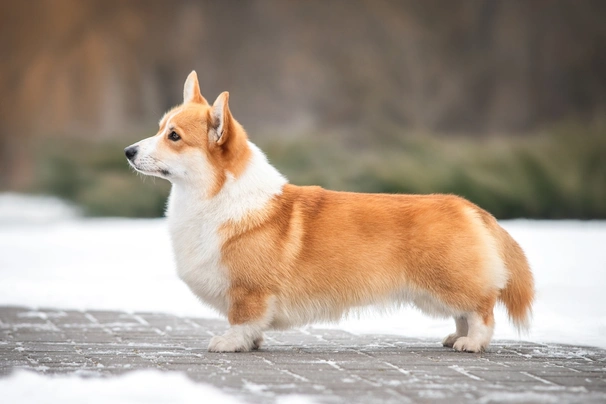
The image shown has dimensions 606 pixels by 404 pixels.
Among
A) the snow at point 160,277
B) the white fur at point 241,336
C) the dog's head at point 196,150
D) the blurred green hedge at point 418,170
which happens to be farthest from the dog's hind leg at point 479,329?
the blurred green hedge at point 418,170

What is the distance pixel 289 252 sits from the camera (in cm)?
439

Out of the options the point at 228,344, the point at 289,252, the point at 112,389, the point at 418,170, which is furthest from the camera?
the point at 418,170

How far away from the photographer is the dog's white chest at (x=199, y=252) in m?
4.32

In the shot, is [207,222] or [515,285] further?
[515,285]

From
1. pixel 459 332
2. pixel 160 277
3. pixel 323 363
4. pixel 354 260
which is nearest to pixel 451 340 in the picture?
pixel 459 332

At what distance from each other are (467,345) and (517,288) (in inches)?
17.0

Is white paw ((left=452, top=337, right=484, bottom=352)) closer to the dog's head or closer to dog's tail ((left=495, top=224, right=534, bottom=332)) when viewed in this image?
dog's tail ((left=495, top=224, right=534, bottom=332))

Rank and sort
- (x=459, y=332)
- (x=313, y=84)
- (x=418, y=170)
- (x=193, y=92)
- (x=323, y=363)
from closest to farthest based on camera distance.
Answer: (x=323, y=363) < (x=459, y=332) < (x=193, y=92) < (x=418, y=170) < (x=313, y=84)

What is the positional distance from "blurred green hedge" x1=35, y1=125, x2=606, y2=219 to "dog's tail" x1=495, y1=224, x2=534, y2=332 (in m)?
7.53

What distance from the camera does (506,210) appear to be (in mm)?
12039

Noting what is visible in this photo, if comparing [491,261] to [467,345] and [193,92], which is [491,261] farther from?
[193,92]

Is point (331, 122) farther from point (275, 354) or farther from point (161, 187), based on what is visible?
point (275, 354)

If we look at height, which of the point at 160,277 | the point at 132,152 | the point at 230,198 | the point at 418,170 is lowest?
the point at 160,277

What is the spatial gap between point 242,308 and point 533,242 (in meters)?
5.21
